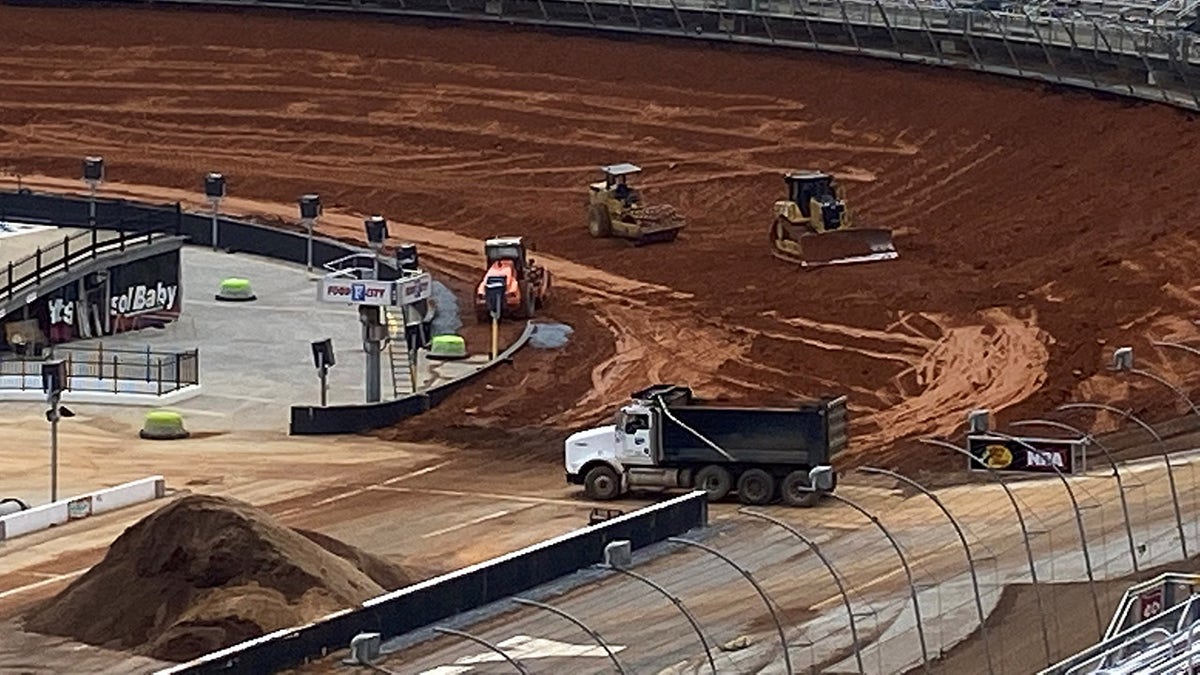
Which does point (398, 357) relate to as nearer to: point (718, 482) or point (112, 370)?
point (112, 370)

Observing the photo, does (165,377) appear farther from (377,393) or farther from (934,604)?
(934,604)

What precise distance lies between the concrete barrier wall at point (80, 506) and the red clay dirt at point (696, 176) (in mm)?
6315

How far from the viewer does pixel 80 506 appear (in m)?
42.8

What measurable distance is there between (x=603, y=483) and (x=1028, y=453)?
8.65 meters

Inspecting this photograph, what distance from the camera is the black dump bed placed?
42000mm

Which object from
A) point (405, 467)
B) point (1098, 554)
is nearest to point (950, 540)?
point (1098, 554)

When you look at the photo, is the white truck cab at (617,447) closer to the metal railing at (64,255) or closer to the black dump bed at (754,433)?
the black dump bed at (754,433)

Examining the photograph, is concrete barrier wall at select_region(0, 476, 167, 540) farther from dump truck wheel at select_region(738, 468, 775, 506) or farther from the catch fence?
the catch fence

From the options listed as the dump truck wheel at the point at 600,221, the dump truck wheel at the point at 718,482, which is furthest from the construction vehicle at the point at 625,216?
the dump truck wheel at the point at 718,482

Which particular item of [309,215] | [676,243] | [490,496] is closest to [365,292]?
[490,496]

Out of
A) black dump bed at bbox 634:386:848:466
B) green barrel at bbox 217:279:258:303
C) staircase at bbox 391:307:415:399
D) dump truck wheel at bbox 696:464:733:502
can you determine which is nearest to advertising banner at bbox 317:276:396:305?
staircase at bbox 391:307:415:399

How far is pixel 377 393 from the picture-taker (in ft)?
165

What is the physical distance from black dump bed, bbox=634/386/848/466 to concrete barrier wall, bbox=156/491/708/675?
19.3 ft

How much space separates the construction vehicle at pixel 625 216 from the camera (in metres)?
65.2
